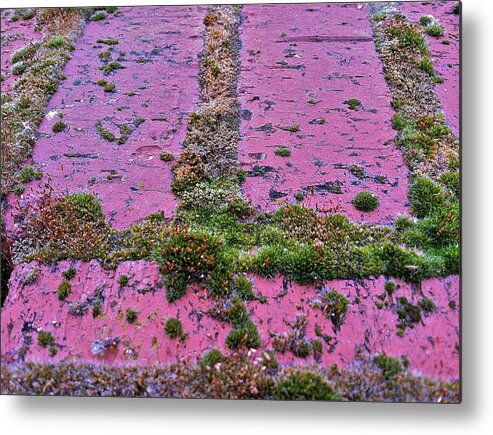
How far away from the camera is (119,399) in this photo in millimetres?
4461

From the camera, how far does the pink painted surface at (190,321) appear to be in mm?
4191

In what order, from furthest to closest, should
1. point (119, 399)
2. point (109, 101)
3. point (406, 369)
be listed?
point (109, 101) < point (119, 399) < point (406, 369)

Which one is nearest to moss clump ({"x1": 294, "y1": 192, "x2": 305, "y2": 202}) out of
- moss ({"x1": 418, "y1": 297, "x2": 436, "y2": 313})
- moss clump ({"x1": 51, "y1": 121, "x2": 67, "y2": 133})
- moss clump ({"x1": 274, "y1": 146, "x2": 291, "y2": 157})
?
moss clump ({"x1": 274, "y1": 146, "x2": 291, "y2": 157})

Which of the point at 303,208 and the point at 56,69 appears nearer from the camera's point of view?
the point at 303,208

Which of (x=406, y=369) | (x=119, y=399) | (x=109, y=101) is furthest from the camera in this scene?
(x=109, y=101)

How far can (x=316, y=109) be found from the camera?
4.93 metres

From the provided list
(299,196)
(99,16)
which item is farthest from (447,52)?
(99,16)

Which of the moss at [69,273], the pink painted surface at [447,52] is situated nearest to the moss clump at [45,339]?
the moss at [69,273]

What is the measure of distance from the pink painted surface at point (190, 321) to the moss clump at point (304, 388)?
12 cm

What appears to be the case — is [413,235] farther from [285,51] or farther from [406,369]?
[285,51]

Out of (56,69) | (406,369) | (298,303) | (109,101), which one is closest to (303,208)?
(298,303)

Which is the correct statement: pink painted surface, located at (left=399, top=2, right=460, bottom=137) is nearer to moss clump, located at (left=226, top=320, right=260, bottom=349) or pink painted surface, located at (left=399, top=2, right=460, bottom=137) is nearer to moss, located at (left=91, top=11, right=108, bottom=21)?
moss clump, located at (left=226, top=320, right=260, bottom=349)

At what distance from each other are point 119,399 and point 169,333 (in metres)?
0.77

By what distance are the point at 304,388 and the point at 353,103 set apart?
105 inches
